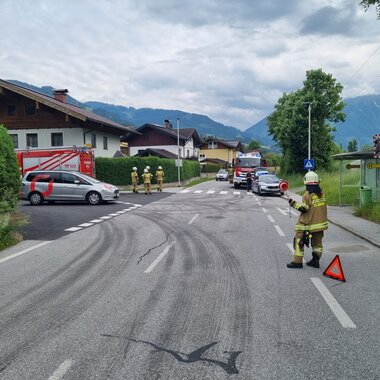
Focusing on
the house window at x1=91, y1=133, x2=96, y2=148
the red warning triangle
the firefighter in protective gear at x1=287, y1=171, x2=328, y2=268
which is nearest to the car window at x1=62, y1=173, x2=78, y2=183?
the house window at x1=91, y1=133, x2=96, y2=148

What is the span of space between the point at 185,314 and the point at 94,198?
633 inches

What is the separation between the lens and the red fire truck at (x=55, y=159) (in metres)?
23.3

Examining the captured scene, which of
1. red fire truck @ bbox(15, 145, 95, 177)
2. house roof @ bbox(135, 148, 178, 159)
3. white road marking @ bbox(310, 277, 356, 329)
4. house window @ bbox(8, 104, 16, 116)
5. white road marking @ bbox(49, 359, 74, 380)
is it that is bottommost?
white road marking @ bbox(310, 277, 356, 329)

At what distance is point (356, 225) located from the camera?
1293 cm

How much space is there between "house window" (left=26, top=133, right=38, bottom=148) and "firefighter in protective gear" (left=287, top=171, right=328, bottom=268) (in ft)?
100

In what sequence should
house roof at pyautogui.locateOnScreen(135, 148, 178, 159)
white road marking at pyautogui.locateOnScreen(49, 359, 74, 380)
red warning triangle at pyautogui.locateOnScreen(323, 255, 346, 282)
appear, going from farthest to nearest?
1. house roof at pyautogui.locateOnScreen(135, 148, 178, 159)
2. red warning triangle at pyautogui.locateOnScreen(323, 255, 346, 282)
3. white road marking at pyautogui.locateOnScreen(49, 359, 74, 380)

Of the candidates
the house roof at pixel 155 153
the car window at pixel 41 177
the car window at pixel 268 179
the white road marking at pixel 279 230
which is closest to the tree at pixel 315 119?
the car window at pixel 268 179

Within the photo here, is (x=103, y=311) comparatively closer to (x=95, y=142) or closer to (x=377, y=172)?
(x=377, y=172)

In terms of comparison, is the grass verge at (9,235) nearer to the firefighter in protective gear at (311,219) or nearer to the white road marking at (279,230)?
the firefighter in protective gear at (311,219)

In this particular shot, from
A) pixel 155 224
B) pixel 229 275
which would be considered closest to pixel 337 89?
pixel 155 224

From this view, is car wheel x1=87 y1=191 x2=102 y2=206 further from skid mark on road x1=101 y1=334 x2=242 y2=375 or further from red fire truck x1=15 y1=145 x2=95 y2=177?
skid mark on road x1=101 y1=334 x2=242 y2=375

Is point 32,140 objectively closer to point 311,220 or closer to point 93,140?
point 93,140

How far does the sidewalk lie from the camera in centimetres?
1070

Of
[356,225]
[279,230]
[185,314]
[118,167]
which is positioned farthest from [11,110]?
[185,314]
